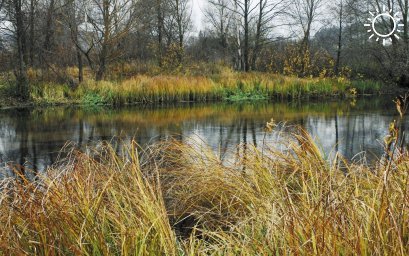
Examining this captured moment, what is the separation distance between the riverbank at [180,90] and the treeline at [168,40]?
0.71m

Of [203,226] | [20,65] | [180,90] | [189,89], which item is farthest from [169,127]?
[20,65]

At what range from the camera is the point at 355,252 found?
1.83 meters

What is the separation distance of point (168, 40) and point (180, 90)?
11557 millimetres

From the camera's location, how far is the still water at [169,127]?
21.5 ft

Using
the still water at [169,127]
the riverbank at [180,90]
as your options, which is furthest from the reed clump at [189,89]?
the still water at [169,127]

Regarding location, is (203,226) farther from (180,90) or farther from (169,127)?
(180,90)

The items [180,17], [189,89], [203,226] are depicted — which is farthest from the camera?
[180,17]

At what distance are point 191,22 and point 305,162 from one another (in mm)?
26753

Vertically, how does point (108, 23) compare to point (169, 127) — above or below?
above

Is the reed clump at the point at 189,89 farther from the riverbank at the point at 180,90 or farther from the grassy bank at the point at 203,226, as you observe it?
the grassy bank at the point at 203,226

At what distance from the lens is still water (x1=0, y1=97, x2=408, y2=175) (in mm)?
6551

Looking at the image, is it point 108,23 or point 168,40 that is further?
point 168,40

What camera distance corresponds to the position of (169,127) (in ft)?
29.5

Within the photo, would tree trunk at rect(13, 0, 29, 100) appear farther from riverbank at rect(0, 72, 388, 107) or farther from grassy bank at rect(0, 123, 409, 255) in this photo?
grassy bank at rect(0, 123, 409, 255)
